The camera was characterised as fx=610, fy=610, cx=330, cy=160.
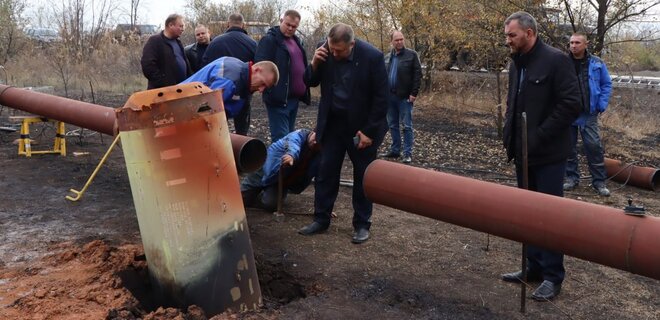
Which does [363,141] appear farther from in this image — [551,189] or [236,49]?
[236,49]

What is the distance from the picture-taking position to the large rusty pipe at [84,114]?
16.5 feet

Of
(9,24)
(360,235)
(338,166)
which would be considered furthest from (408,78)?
(9,24)

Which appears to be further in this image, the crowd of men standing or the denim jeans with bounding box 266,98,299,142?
the denim jeans with bounding box 266,98,299,142

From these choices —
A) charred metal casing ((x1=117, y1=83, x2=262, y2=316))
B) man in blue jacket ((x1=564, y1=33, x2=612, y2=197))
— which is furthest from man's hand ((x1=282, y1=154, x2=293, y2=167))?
man in blue jacket ((x1=564, y1=33, x2=612, y2=197))

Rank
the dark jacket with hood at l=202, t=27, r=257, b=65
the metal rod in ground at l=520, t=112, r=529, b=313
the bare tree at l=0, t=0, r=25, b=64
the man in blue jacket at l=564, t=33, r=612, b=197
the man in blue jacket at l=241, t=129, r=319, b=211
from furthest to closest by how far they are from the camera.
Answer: the bare tree at l=0, t=0, r=25, b=64, the dark jacket with hood at l=202, t=27, r=257, b=65, the man in blue jacket at l=564, t=33, r=612, b=197, the man in blue jacket at l=241, t=129, r=319, b=211, the metal rod in ground at l=520, t=112, r=529, b=313

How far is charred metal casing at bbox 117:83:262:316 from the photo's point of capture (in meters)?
3.55

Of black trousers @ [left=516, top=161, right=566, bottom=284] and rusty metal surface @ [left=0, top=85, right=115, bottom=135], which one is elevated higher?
rusty metal surface @ [left=0, top=85, right=115, bottom=135]

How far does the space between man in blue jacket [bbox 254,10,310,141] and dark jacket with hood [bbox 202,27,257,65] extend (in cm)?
69

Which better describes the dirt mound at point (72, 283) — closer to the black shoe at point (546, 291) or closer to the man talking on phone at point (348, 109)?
the man talking on phone at point (348, 109)

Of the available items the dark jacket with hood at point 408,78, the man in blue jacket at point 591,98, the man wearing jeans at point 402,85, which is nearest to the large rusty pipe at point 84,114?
the man in blue jacket at point 591,98

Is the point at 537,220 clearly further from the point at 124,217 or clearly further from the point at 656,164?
the point at 656,164

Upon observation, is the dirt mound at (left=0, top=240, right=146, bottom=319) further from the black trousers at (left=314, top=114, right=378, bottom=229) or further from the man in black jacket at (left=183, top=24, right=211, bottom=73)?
the man in black jacket at (left=183, top=24, right=211, bottom=73)

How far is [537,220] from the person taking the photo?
3.48 m

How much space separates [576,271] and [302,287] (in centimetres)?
216
